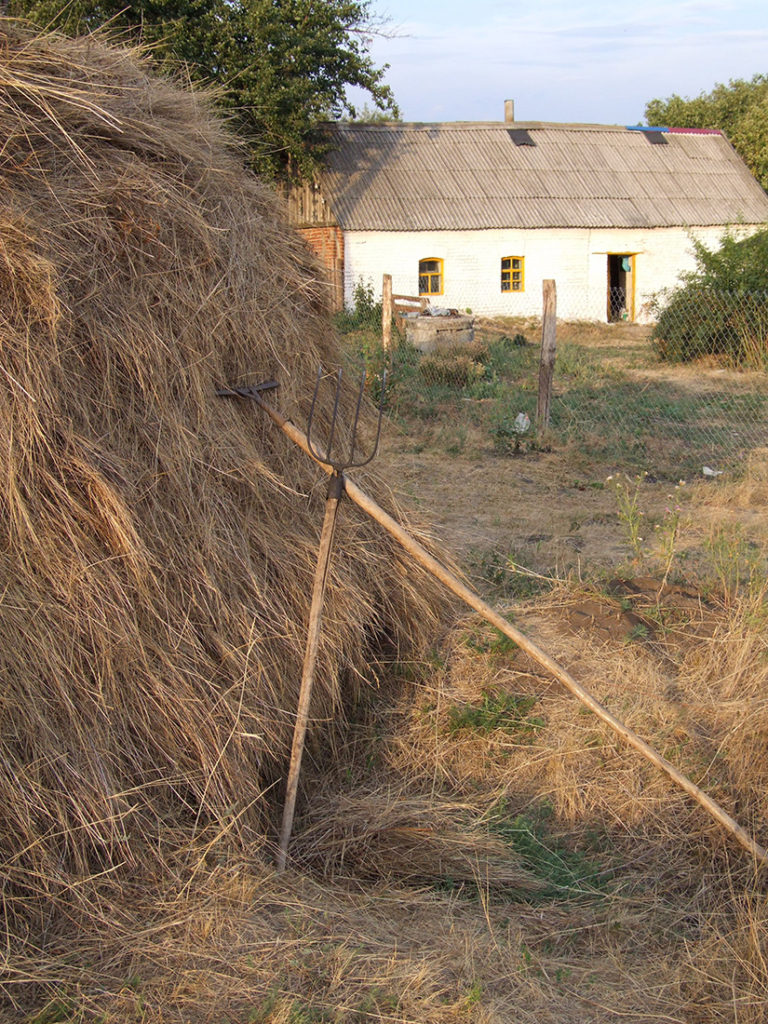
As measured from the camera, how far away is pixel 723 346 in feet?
45.7

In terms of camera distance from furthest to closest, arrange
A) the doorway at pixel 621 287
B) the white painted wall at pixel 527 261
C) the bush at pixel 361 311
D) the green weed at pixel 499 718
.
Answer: the doorway at pixel 621 287
the white painted wall at pixel 527 261
the bush at pixel 361 311
the green weed at pixel 499 718

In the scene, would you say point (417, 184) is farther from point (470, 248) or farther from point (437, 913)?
point (437, 913)

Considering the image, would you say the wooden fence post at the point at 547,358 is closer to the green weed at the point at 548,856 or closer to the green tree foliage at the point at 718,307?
the green tree foliage at the point at 718,307

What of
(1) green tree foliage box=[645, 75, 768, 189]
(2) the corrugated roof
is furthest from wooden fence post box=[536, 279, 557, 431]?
(1) green tree foliage box=[645, 75, 768, 189]

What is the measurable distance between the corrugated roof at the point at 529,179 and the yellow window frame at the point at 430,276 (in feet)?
3.20

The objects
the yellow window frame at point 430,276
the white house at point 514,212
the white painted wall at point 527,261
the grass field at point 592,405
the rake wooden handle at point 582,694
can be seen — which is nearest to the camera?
the rake wooden handle at point 582,694

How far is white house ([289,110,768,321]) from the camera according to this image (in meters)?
22.8

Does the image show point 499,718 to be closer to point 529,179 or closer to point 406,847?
point 406,847

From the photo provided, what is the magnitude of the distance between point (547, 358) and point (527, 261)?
1527 centimetres

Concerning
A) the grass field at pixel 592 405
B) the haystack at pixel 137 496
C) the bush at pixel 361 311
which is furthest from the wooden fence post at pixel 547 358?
the bush at pixel 361 311

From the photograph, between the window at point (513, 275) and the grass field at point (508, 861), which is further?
the window at point (513, 275)

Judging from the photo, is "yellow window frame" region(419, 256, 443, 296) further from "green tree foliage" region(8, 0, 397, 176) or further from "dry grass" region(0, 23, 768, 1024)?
"dry grass" region(0, 23, 768, 1024)

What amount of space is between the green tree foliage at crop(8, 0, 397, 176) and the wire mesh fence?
20.4 feet

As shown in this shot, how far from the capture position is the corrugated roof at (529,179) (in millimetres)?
23219
